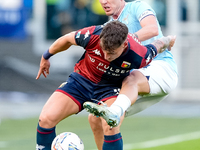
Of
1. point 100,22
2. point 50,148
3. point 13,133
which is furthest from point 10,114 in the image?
point 50,148

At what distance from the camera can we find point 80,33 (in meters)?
5.28

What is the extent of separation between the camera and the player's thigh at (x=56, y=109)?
529cm

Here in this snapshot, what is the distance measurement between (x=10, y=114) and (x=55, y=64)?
11.4 ft

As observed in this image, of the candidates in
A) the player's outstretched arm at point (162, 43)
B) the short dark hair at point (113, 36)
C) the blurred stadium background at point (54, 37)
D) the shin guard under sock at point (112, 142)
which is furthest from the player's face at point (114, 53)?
the blurred stadium background at point (54, 37)

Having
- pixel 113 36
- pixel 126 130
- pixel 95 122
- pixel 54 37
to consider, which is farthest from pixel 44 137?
pixel 54 37

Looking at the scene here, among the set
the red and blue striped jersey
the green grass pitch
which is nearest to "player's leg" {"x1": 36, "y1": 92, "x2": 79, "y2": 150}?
the red and blue striped jersey

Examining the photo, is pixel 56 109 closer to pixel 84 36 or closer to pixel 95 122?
pixel 95 122

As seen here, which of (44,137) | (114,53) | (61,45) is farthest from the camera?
(61,45)

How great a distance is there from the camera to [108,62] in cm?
519

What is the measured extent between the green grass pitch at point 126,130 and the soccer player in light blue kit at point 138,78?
2.02 m

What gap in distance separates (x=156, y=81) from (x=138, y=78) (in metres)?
0.30

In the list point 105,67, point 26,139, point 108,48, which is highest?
point 108,48

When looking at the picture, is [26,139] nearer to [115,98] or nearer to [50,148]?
[50,148]

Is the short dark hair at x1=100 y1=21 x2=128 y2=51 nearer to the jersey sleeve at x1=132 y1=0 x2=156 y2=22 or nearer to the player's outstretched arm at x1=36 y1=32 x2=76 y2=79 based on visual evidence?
the player's outstretched arm at x1=36 y1=32 x2=76 y2=79
